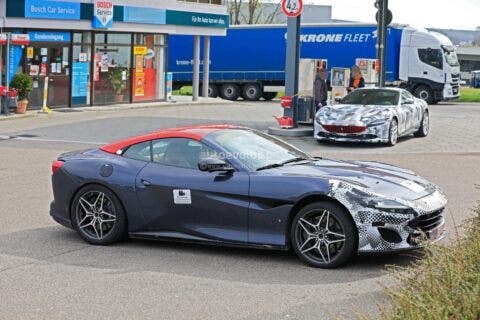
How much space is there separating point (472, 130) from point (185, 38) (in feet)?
68.0

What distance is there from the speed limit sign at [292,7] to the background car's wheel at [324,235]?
14073 mm

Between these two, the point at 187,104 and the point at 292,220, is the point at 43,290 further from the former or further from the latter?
the point at 187,104

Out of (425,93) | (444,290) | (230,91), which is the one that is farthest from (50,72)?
(444,290)

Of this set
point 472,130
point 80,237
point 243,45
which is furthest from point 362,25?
point 80,237

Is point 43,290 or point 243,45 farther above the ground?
point 243,45

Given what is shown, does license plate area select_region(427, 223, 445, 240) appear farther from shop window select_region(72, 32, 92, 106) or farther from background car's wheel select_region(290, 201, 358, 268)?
shop window select_region(72, 32, 92, 106)

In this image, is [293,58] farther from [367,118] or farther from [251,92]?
[251,92]

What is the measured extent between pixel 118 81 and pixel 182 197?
2412 centimetres

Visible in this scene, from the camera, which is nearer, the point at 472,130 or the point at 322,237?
the point at 322,237

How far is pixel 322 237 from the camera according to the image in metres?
7.83

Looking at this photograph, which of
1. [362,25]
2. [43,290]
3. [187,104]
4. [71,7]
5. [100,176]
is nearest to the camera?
[43,290]

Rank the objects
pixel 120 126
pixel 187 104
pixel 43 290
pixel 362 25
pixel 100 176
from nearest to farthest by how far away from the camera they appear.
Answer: pixel 43 290 → pixel 100 176 → pixel 120 126 → pixel 187 104 → pixel 362 25

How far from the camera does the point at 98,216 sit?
898cm

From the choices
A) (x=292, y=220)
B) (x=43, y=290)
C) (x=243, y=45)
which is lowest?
(x=43, y=290)
